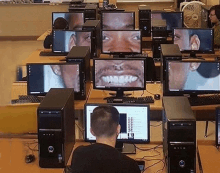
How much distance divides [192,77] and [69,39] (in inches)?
94.1

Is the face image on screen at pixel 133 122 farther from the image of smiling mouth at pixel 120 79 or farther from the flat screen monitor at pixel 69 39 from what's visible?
the flat screen monitor at pixel 69 39

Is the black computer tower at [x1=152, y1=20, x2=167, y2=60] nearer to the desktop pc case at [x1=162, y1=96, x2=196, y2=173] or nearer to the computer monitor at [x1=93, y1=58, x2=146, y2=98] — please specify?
the computer monitor at [x1=93, y1=58, x2=146, y2=98]

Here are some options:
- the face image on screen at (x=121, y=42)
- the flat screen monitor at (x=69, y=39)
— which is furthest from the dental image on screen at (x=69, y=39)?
the face image on screen at (x=121, y=42)

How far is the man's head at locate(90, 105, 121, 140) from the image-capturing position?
3141 millimetres

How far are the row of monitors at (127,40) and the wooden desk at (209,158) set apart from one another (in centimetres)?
306

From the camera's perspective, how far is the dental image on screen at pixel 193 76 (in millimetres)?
4914

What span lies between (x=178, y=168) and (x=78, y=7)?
7.15 metres

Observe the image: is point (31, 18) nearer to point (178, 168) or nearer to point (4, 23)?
point (4, 23)

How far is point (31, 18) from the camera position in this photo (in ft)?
39.7

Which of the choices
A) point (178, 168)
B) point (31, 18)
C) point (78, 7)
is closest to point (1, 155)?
point (178, 168)

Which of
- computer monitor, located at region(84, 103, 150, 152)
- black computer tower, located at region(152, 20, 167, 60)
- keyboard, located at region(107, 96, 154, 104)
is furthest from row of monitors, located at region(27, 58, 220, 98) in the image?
black computer tower, located at region(152, 20, 167, 60)

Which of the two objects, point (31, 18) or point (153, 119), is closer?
point (153, 119)

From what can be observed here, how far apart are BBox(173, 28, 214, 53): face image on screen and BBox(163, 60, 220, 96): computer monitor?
196 cm

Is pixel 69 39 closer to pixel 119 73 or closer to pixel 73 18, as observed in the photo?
pixel 73 18
